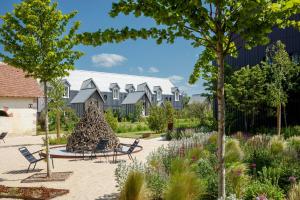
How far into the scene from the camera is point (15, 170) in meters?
13.0

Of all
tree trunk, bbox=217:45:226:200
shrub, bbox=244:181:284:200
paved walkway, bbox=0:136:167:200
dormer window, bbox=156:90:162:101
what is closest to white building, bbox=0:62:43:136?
paved walkway, bbox=0:136:167:200

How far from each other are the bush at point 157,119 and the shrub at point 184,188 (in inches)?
929

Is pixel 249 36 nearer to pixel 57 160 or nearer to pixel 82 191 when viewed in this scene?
pixel 82 191

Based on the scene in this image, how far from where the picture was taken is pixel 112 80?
60.1m

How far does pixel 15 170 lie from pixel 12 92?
64.1ft

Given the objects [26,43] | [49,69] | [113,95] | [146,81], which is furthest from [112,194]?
[146,81]

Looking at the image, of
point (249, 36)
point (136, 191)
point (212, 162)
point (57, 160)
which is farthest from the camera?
point (57, 160)

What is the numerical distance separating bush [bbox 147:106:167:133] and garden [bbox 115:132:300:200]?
60.1ft

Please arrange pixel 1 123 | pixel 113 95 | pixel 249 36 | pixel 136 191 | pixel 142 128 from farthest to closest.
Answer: pixel 113 95
pixel 142 128
pixel 1 123
pixel 136 191
pixel 249 36

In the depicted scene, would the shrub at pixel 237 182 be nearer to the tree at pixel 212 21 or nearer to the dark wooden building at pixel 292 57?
the tree at pixel 212 21

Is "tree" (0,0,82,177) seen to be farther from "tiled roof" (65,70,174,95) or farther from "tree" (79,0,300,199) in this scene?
"tiled roof" (65,70,174,95)

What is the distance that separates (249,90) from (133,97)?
117 feet

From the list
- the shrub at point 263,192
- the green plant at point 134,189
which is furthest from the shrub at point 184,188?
the shrub at point 263,192

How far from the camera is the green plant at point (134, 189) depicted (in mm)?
6551
